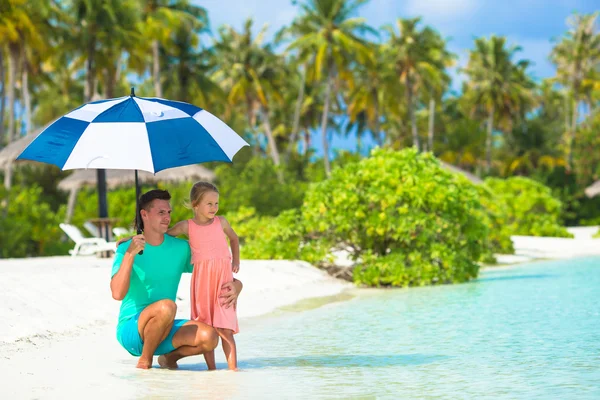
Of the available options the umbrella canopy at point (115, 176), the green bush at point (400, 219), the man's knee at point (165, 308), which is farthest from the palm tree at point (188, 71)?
the man's knee at point (165, 308)

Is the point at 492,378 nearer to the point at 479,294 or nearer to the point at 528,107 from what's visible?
the point at 479,294

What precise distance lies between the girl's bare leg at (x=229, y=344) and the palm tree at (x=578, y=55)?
50.0m

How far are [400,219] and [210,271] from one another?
9639mm

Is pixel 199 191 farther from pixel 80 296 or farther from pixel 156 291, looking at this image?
pixel 80 296

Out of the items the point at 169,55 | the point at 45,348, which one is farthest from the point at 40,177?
the point at 45,348

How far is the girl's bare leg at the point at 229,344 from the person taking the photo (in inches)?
256

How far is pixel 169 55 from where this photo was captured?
152ft

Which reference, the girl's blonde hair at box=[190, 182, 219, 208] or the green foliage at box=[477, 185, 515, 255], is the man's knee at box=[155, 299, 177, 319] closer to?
the girl's blonde hair at box=[190, 182, 219, 208]

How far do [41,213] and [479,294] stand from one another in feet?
43.4

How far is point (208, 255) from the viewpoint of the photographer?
6340mm

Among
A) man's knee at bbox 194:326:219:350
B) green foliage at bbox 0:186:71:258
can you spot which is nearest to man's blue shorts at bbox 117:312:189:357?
man's knee at bbox 194:326:219:350

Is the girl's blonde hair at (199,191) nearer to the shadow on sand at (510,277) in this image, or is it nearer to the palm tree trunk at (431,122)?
the shadow on sand at (510,277)

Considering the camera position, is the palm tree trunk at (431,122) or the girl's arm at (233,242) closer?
the girl's arm at (233,242)

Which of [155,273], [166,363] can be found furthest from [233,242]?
[166,363]
